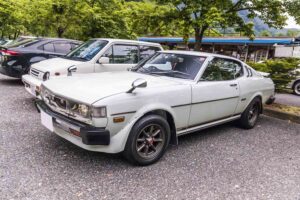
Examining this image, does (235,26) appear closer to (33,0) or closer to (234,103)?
(234,103)

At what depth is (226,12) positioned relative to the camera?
8.55 m

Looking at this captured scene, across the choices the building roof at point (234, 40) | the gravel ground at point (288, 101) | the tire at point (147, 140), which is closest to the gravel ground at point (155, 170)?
the tire at point (147, 140)

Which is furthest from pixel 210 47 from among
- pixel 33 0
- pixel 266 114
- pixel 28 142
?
pixel 28 142

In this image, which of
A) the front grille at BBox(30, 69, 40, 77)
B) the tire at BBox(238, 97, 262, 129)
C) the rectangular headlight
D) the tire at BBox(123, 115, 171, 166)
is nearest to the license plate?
the rectangular headlight

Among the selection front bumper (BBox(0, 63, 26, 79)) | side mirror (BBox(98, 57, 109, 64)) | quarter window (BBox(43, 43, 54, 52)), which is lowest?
front bumper (BBox(0, 63, 26, 79))

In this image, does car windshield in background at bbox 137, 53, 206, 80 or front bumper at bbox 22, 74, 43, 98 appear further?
front bumper at bbox 22, 74, 43, 98

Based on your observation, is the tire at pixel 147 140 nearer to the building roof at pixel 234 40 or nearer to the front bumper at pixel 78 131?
the front bumper at pixel 78 131

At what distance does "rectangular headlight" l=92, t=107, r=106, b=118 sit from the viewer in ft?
9.98

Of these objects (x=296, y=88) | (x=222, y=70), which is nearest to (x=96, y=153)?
(x=222, y=70)

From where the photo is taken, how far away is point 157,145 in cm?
370

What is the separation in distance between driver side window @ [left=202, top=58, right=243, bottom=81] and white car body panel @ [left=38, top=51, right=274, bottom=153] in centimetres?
9

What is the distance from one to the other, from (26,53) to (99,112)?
5613mm

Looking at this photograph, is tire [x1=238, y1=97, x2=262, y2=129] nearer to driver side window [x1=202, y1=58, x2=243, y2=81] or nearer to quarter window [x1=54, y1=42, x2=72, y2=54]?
driver side window [x1=202, y1=58, x2=243, y2=81]

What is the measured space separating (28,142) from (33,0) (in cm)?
1141
